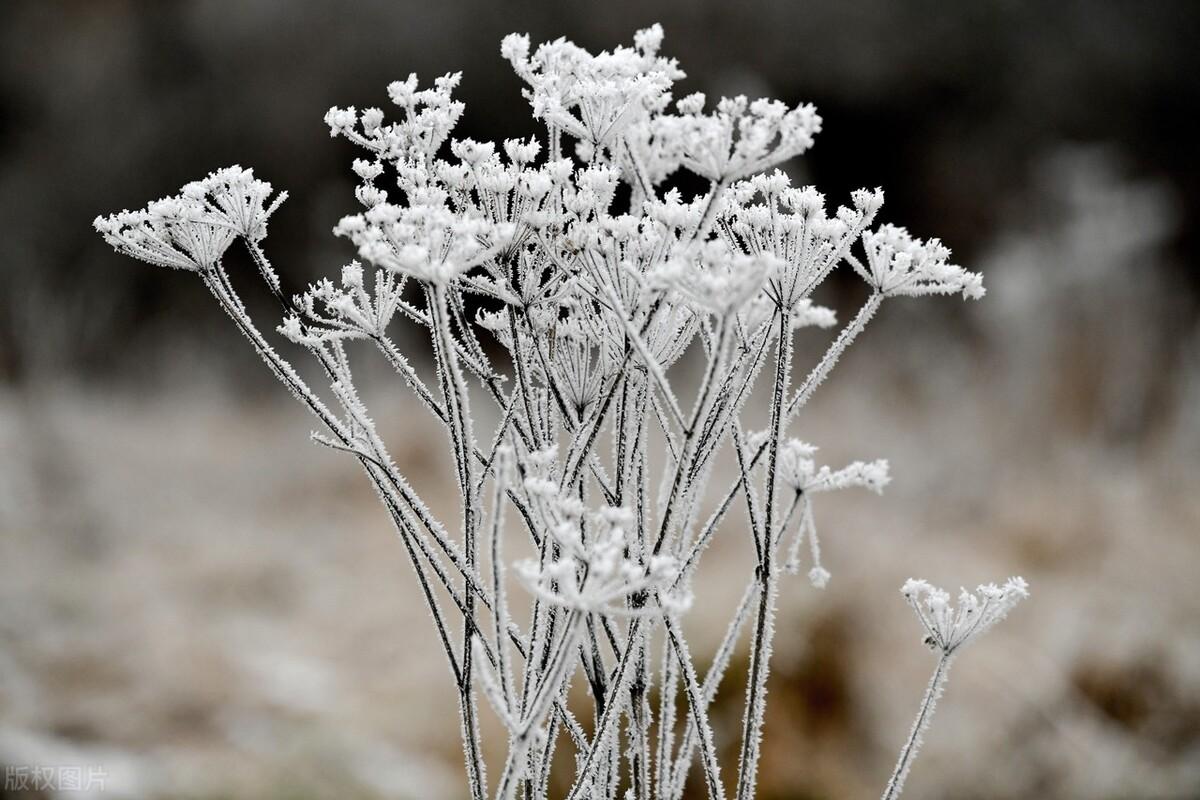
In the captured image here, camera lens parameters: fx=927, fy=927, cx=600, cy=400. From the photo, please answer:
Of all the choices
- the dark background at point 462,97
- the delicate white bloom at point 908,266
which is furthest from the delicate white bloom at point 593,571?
the dark background at point 462,97

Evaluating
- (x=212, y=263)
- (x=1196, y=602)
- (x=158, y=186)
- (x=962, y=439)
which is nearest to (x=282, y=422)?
(x=158, y=186)

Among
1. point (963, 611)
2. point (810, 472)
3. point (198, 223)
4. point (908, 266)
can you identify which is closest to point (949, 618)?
point (963, 611)

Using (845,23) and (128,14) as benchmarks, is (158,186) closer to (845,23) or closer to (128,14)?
(128,14)

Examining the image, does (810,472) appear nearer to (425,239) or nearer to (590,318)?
(590,318)

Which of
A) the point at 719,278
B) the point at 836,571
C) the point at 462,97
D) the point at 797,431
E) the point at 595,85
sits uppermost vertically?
the point at 462,97

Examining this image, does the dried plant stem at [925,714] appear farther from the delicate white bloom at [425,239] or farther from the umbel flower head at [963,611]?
the delicate white bloom at [425,239]

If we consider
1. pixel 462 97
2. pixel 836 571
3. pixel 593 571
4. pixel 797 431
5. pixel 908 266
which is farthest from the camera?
pixel 462 97

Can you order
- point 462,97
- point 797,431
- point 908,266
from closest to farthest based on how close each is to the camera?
point 908,266 < point 797,431 < point 462,97
